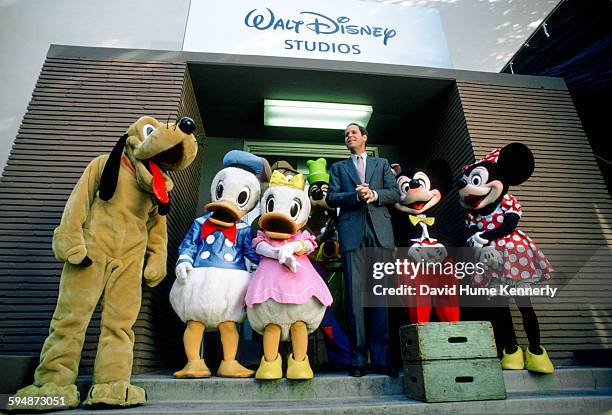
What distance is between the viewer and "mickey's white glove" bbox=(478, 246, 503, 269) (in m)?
2.84

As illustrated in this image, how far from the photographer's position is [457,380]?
2.22m

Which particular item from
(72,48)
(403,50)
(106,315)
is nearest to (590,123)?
(403,50)

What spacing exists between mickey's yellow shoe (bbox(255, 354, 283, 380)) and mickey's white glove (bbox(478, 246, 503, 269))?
1826mm

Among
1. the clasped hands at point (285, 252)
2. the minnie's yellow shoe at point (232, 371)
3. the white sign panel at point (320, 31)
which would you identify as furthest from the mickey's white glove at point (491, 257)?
the white sign panel at point (320, 31)

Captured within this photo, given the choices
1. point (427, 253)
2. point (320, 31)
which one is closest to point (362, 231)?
point (427, 253)

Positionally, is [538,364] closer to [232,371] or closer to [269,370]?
[269,370]

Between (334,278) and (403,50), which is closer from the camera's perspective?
(334,278)

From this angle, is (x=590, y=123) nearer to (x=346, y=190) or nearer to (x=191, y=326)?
(x=346, y=190)

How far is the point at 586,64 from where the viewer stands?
4.43 m

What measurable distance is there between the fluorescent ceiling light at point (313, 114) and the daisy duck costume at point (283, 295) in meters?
2.21

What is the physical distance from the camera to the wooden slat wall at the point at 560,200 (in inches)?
133

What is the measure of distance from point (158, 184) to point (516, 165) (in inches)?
117

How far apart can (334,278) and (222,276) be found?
4.48ft

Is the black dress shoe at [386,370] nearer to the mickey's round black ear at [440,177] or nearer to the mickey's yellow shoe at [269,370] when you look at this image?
the mickey's yellow shoe at [269,370]
